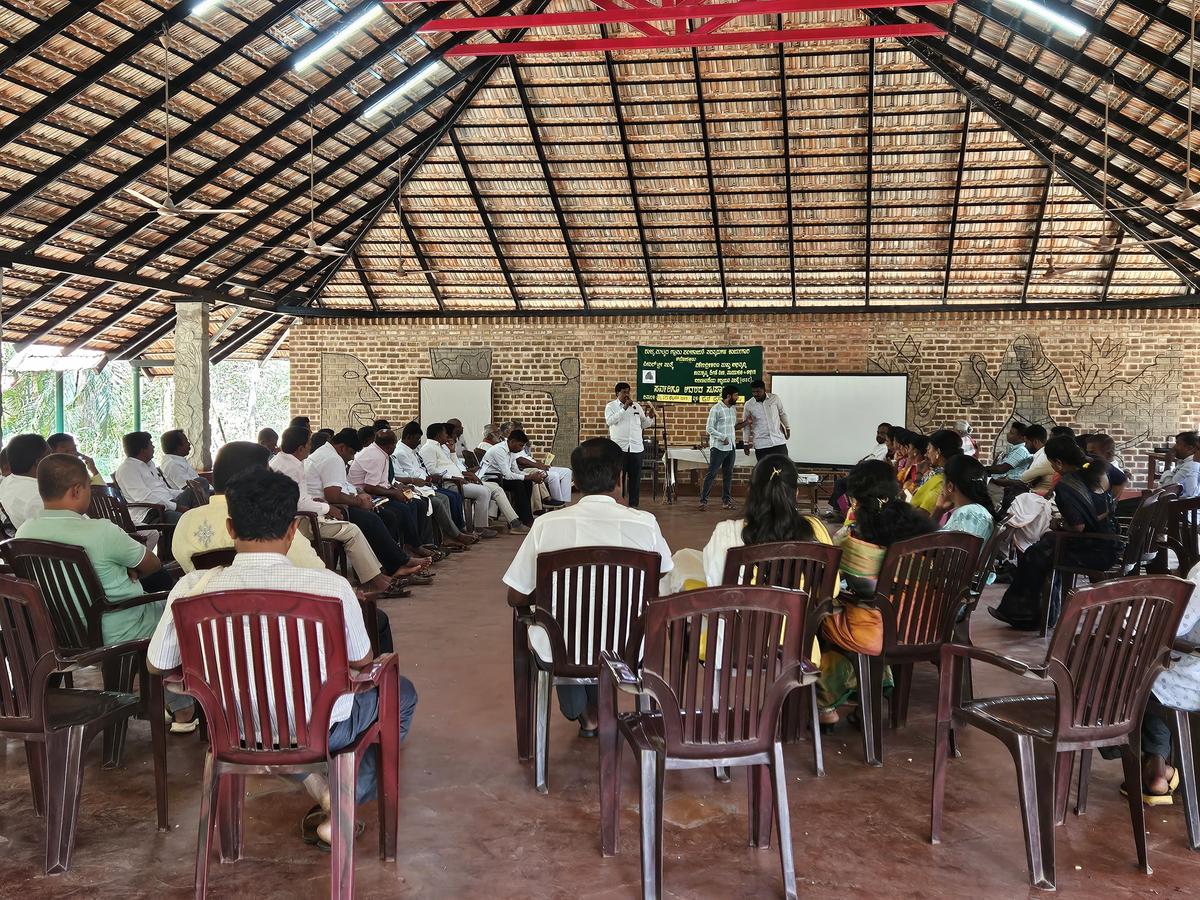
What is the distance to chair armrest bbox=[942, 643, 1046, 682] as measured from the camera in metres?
2.64

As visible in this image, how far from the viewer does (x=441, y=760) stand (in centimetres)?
359

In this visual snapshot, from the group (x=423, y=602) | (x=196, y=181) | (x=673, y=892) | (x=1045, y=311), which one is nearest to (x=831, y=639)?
(x=673, y=892)

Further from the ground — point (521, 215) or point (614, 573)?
point (521, 215)

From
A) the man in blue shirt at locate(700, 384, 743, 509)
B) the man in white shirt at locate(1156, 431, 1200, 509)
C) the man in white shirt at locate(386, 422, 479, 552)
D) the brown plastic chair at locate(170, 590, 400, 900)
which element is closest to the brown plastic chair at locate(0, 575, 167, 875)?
the brown plastic chair at locate(170, 590, 400, 900)

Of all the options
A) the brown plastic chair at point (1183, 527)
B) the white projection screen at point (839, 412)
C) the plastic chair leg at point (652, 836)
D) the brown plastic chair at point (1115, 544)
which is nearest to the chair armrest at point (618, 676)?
the plastic chair leg at point (652, 836)

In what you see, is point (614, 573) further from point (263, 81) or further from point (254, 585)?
point (263, 81)

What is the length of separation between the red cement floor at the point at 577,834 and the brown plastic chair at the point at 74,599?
1.13ft

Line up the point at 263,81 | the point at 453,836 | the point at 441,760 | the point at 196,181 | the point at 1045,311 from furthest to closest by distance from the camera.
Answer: the point at 1045,311 → the point at 196,181 → the point at 263,81 → the point at 441,760 → the point at 453,836

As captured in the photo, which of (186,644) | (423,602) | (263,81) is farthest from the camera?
(263,81)

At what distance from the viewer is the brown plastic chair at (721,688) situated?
251cm

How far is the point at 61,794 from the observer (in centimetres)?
268

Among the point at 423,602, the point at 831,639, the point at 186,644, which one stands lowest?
the point at 423,602

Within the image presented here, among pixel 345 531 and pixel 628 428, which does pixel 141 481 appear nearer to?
pixel 345 531

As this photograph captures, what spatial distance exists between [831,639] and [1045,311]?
10494mm
